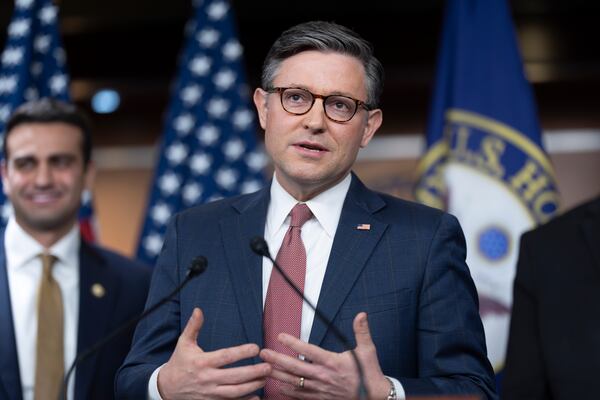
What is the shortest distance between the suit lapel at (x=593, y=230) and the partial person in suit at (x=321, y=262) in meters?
0.42

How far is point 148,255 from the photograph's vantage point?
4387 mm

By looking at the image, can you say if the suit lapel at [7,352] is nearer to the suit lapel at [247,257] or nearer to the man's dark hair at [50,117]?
the man's dark hair at [50,117]

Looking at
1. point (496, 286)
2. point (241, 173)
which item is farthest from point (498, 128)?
point (241, 173)

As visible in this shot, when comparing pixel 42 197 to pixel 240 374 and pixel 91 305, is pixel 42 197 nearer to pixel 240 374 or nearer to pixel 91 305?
pixel 91 305

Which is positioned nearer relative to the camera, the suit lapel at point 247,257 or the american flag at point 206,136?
the suit lapel at point 247,257

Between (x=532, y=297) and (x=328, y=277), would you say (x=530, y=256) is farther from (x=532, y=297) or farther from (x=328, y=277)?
(x=328, y=277)

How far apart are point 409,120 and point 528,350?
4004 millimetres

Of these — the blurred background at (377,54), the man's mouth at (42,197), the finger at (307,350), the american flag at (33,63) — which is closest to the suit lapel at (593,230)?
the finger at (307,350)

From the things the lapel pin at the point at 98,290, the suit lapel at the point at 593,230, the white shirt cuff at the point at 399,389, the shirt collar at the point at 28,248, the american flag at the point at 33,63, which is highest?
the american flag at the point at 33,63

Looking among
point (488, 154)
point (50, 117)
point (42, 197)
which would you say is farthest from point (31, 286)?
point (488, 154)

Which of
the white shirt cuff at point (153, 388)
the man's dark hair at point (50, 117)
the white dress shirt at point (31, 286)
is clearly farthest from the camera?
the man's dark hair at point (50, 117)

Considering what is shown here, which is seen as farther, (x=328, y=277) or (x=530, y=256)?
(x=328, y=277)

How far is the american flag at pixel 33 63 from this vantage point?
4359mm

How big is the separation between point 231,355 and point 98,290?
149 centimetres
